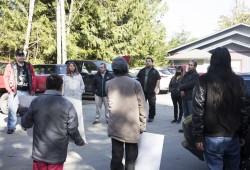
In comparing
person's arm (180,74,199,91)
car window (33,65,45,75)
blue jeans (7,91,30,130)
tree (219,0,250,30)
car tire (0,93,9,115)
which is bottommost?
car tire (0,93,9,115)

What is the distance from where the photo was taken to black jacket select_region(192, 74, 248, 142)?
3500 mm

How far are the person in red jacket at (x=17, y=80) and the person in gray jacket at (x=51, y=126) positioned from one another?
14.3 ft

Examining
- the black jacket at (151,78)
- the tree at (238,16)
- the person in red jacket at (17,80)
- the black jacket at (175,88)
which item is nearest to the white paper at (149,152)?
the person in red jacket at (17,80)

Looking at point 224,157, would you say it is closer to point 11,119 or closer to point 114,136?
point 114,136

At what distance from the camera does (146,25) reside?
33.2 m

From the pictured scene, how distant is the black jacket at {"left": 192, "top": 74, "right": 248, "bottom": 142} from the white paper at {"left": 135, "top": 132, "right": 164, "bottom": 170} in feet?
3.31

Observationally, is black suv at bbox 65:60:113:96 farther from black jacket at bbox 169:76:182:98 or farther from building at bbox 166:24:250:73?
building at bbox 166:24:250:73

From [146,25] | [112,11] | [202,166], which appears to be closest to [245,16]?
[146,25]

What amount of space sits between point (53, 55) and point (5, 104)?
1692 centimetres

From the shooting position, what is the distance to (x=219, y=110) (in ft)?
11.5

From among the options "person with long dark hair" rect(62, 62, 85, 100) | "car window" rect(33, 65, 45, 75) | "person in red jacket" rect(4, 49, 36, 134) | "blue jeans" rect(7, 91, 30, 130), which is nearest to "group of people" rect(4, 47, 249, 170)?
"person in red jacket" rect(4, 49, 36, 134)

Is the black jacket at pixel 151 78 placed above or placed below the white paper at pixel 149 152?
above

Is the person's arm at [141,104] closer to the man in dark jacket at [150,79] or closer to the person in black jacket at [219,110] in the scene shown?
the person in black jacket at [219,110]

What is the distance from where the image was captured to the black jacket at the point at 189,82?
8.62m
